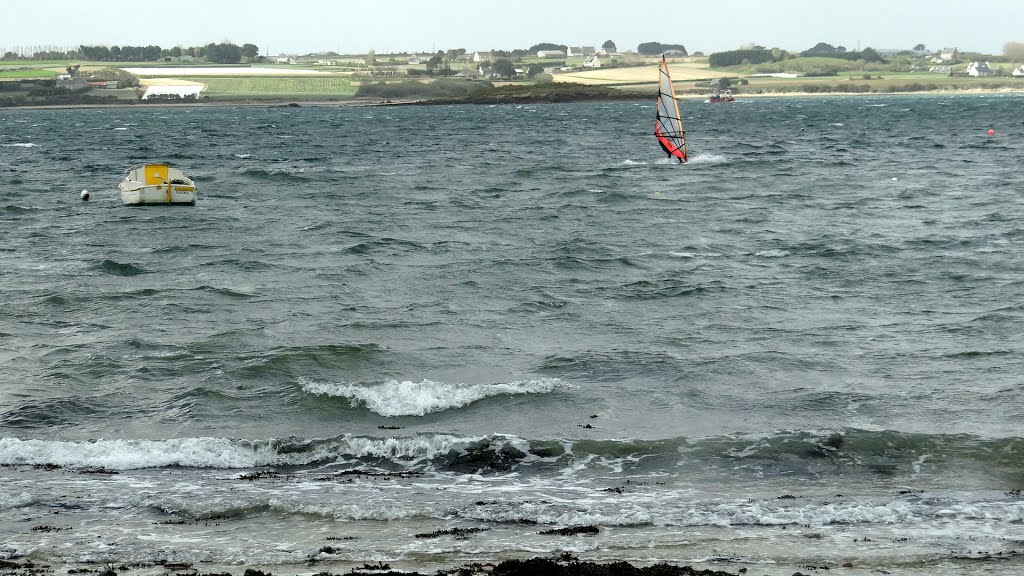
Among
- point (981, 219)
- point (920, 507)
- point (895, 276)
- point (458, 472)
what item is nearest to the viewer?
point (920, 507)

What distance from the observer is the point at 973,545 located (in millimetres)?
9766

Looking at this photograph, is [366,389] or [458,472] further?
[366,389]

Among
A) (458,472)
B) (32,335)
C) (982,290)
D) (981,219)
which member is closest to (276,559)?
(458,472)

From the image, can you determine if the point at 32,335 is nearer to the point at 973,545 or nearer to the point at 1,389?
the point at 1,389

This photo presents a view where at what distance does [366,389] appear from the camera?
52.3 feet

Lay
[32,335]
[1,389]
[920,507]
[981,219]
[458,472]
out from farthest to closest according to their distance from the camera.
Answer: [981,219], [32,335], [1,389], [458,472], [920,507]

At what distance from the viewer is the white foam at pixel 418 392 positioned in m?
15.2

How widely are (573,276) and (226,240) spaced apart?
11743mm

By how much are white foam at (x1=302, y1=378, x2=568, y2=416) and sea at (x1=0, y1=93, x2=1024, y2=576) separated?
0.07 metres

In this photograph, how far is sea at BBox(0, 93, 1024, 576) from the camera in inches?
404

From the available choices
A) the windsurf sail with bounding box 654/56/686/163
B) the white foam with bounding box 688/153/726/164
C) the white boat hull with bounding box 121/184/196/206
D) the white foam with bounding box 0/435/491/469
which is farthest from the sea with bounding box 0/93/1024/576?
the white foam with bounding box 688/153/726/164

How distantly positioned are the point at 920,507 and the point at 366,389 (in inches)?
318

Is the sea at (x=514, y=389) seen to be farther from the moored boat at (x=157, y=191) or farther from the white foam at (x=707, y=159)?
the white foam at (x=707, y=159)

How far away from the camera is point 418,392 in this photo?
51.4 ft
